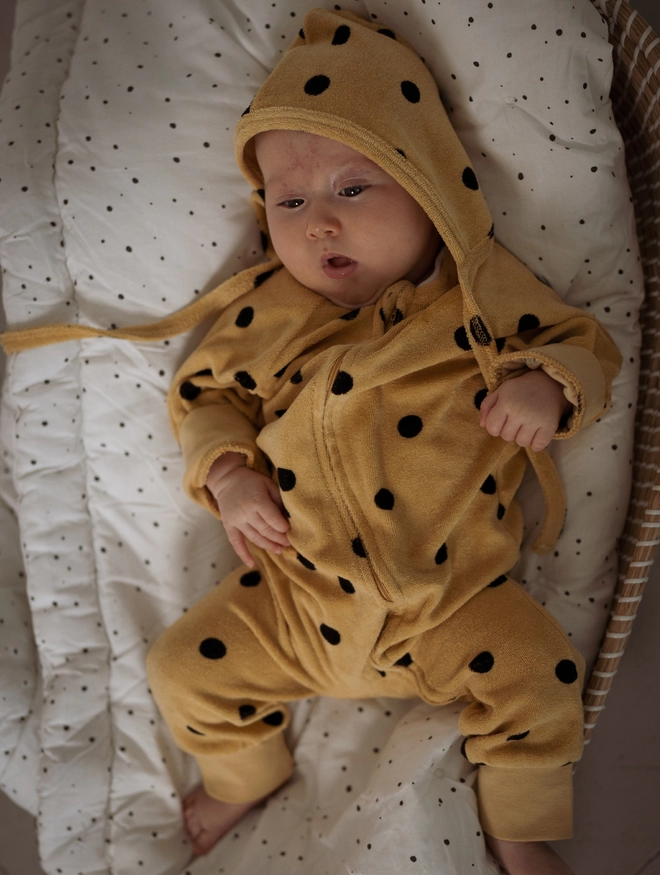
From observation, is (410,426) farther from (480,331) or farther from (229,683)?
(229,683)

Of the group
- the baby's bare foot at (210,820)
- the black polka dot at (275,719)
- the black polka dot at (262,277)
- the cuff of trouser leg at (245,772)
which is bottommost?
the baby's bare foot at (210,820)

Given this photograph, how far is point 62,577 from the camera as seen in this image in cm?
123

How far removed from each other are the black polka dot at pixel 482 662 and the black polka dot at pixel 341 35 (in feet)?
2.65

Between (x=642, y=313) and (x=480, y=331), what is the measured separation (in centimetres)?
30

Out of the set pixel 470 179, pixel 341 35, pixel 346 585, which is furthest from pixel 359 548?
pixel 341 35

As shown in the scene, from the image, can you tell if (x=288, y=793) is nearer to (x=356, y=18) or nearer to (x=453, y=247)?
(x=453, y=247)

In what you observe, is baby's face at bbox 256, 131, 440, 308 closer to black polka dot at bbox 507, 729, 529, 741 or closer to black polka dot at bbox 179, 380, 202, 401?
black polka dot at bbox 179, 380, 202, 401

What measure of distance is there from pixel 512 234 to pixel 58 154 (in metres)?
0.70

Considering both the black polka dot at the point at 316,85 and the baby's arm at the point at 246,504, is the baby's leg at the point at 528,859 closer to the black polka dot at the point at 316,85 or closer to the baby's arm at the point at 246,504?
the baby's arm at the point at 246,504

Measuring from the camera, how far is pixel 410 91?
99cm

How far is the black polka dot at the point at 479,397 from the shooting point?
1.03 meters

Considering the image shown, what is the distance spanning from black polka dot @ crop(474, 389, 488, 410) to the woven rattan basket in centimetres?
25

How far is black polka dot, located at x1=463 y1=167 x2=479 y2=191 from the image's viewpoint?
1.00 metres

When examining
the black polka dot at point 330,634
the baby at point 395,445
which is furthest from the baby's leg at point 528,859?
the black polka dot at point 330,634
